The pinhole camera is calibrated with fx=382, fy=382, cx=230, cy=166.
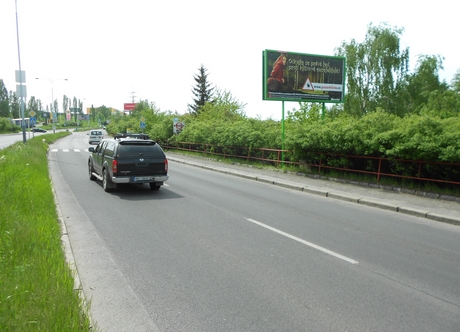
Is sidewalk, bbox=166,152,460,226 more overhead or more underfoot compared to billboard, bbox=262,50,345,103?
more underfoot

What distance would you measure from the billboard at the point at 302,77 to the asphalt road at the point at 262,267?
382 inches

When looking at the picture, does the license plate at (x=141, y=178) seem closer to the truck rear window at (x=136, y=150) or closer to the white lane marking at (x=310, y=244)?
the truck rear window at (x=136, y=150)

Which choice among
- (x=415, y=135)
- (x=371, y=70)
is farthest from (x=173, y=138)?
(x=415, y=135)

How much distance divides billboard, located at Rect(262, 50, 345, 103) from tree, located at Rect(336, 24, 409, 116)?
24281mm

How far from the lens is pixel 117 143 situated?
41.0 feet

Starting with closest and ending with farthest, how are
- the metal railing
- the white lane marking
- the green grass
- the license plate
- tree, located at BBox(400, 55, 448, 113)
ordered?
the green grass < the white lane marking < the metal railing < the license plate < tree, located at BBox(400, 55, 448, 113)

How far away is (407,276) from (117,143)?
9.75 m

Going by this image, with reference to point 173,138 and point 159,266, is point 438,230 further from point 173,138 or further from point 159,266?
point 173,138

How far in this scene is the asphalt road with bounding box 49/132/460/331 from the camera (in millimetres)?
4066

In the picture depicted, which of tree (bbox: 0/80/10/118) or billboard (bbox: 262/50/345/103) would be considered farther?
tree (bbox: 0/80/10/118)

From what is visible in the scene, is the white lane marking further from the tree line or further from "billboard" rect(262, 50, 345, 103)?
"billboard" rect(262, 50, 345, 103)

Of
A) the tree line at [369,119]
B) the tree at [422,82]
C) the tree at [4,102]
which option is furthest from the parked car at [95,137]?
the tree at [4,102]

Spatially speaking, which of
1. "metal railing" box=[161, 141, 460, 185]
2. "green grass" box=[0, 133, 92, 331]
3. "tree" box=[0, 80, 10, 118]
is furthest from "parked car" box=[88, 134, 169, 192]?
"tree" box=[0, 80, 10, 118]

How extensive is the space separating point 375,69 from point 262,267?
141 feet
